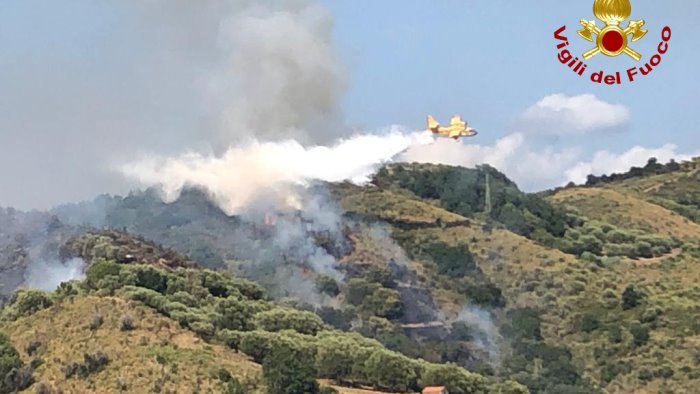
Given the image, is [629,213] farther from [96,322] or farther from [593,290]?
[96,322]

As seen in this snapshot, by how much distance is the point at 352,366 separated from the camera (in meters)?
86.5

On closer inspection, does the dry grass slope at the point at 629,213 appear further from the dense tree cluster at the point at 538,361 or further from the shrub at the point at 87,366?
the shrub at the point at 87,366

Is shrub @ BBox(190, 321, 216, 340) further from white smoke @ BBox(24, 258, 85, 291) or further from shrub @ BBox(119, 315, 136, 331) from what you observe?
white smoke @ BBox(24, 258, 85, 291)

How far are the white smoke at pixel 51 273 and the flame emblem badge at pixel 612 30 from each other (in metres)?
63.6

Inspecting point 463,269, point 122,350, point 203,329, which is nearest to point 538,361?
point 463,269

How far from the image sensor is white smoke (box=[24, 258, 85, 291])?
107 metres

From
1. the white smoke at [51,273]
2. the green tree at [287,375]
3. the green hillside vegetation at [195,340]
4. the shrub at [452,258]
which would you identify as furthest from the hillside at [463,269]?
the green tree at [287,375]

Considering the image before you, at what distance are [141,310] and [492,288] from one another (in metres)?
51.0

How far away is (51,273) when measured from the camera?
111 m

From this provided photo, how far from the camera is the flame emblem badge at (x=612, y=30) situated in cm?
5247

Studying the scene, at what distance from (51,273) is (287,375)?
4129cm

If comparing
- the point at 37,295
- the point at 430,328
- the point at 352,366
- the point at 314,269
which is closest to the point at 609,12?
the point at 352,366

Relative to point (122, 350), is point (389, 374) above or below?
below

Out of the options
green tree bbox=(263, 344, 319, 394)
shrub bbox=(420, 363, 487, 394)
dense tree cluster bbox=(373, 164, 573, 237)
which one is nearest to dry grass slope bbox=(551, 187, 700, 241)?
dense tree cluster bbox=(373, 164, 573, 237)
